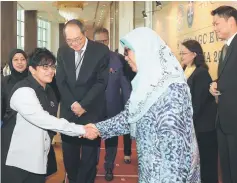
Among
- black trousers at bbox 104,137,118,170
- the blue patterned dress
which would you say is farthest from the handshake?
black trousers at bbox 104,137,118,170

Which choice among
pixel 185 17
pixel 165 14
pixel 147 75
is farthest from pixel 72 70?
pixel 165 14

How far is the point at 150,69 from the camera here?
163 centimetres

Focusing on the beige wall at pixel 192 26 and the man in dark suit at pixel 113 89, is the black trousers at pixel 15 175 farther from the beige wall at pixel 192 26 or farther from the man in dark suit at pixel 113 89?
Result: the beige wall at pixel 192 26

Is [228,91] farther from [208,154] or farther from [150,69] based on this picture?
[150,69]

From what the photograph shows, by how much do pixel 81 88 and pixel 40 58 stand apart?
2.49 ft

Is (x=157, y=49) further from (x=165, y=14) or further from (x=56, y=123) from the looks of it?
(x=165, y=14)

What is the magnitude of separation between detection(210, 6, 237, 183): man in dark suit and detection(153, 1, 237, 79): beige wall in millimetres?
1035

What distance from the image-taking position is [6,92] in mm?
3582

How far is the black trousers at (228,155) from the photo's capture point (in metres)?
2.66

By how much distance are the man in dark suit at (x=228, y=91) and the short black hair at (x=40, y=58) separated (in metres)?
1.23

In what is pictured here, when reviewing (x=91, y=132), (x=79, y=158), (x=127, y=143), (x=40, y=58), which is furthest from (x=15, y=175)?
(x=127, y=143)

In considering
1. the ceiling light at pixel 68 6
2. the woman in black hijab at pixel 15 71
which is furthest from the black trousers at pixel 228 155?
the ceiling light at pixel 68 6

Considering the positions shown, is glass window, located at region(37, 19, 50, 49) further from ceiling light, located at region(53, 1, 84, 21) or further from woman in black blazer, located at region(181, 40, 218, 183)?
woman in black blazer, located at region(181, 40, 218, 183)

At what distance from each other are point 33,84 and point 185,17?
3.81 metres
